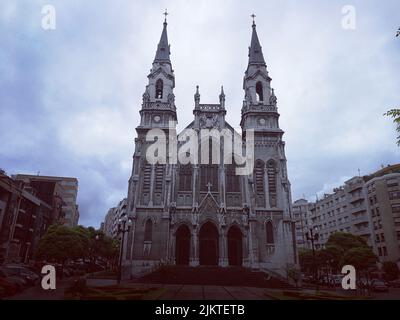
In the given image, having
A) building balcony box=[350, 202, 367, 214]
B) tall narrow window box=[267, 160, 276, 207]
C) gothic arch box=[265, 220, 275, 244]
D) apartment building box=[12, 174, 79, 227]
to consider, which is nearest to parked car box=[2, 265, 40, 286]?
gothic arch box=[265, 220, 275, 244]

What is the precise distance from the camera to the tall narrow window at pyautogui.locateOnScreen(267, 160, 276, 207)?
3484cm

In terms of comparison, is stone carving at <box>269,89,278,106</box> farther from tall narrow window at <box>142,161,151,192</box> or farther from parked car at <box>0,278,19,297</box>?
parked car at <box>0,278,19,297</box>

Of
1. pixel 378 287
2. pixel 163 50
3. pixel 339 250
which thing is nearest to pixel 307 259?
pixel 339 250

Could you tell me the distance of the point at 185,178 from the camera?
35.7 metres

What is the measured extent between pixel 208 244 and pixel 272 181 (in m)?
10.6

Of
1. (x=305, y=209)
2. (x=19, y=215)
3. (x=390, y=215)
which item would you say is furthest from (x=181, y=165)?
(x=305, y=209)

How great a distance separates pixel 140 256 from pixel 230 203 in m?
11.5

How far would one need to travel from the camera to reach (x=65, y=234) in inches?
1120

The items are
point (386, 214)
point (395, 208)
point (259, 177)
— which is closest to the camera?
point (259, 177)

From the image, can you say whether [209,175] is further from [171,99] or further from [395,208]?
[395,208]

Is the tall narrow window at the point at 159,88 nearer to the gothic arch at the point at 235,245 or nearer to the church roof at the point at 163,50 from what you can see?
the church roof at the point at 163,50

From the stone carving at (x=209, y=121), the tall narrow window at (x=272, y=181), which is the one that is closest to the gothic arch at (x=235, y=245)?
the tall narrow window at (x=272, y=181)

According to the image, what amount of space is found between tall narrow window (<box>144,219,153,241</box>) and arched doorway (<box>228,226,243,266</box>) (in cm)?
885
